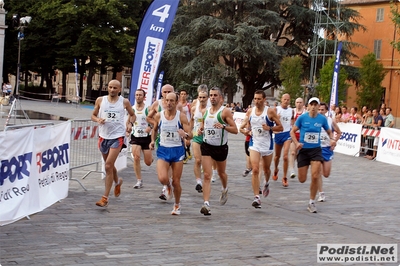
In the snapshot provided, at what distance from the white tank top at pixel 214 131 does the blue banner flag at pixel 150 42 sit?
5.90 metres

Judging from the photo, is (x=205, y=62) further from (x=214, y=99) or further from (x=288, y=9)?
(x=214, y=99)

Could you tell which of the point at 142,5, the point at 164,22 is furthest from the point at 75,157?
the point at 142,5

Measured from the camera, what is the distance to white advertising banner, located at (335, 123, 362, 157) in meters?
25.2

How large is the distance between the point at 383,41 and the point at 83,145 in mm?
54840

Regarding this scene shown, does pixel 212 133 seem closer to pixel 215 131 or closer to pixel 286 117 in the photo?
pixel 215 131

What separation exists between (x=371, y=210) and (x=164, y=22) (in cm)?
724

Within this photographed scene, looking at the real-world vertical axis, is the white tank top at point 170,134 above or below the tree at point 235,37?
below

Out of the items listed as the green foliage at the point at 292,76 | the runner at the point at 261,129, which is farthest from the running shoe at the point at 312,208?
the green foliage at the point at 292,76

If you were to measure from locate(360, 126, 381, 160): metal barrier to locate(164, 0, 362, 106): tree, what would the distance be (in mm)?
26002

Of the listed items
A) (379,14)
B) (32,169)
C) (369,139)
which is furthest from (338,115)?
(379,14)

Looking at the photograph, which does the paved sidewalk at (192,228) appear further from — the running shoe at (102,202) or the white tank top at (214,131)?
the white tank top at (214,131)

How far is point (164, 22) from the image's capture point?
16031 millimetres

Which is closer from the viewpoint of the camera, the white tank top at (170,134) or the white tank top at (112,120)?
the white tank top at (170,134)

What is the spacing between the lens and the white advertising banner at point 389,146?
22547mm
